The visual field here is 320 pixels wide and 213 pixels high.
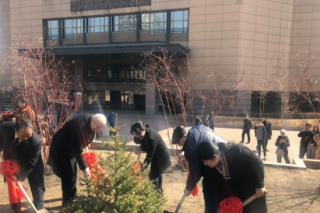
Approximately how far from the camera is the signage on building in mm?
26703

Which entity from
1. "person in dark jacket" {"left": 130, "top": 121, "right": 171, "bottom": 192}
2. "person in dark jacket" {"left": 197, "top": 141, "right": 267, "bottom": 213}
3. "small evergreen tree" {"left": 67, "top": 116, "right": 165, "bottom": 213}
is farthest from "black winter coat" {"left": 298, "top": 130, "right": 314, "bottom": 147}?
"small evergreen tree" {"left": 67, "top": 116, "right": 165, "bottom": 213}

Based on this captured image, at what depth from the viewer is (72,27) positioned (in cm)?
2980

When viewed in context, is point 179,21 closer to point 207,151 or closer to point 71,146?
point 71,146

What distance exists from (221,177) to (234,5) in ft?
78.1

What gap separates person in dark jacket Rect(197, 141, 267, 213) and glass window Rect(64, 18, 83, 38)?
29263 mm

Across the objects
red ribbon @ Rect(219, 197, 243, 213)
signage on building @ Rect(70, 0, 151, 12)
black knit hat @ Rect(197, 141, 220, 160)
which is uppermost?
signage on building @ Rect(70, 0, 151, 12)

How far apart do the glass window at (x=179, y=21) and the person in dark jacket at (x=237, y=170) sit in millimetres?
24271

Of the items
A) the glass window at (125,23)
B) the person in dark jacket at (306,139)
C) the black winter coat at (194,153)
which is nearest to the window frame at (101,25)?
the glass window at (125,23)

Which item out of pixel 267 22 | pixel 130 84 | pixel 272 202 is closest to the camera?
pixel 272 202

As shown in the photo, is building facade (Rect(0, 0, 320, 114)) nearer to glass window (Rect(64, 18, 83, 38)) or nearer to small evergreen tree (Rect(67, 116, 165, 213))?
glass window (Rect(64, 18, 83, 38))

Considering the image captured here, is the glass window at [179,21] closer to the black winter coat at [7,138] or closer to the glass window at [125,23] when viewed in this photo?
the glass window at [125,23]

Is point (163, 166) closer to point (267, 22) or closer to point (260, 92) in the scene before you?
point (260, 92)

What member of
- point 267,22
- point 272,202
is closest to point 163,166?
point 272,202

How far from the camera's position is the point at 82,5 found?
28.7 metres
